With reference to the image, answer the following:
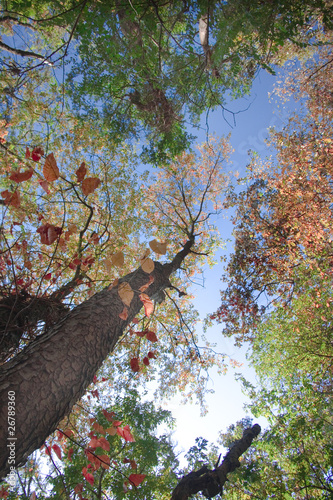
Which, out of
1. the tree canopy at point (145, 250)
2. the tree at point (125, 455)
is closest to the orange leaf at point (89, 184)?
the tree canopy at point (145, 250)

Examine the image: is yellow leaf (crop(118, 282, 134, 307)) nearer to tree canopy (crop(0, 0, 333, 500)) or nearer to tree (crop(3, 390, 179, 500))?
tree canopy (crop(0, 0, 333, 500))

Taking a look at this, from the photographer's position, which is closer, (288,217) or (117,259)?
(117,259)

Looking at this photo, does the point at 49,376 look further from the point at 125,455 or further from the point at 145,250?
the point at 125,455

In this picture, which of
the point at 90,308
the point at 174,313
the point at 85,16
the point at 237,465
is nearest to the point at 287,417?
the point at 237,465

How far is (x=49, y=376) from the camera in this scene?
165 cm

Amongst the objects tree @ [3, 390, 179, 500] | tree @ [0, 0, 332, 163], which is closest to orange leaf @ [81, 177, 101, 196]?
tree @ [0, 0, 332, 163]

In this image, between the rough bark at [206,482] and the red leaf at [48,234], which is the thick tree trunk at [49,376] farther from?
the rough bark at [206,482]

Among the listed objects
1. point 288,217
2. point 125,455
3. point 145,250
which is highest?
point 288,217

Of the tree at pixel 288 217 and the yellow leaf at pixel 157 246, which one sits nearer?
the yellow leaf at pixel 157 246

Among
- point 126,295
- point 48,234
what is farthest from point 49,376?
point 48,234

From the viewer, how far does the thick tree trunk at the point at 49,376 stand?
1.37m

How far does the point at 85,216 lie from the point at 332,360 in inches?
332

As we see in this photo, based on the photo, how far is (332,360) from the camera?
629 cm

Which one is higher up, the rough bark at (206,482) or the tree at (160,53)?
the tree at (160,53)
